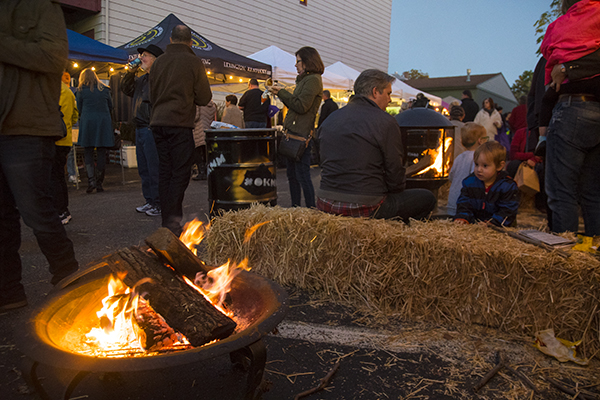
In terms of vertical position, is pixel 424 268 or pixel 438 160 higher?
pixel 438 160

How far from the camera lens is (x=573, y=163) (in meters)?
2.97

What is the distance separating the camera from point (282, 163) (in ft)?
40.3

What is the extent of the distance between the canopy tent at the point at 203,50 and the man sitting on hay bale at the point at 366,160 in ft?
19.7

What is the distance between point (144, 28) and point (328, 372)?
1185cm

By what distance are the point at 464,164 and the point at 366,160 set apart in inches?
72.5

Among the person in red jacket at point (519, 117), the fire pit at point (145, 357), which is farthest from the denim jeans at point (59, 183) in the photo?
the person in red jacket at point (519, 117)

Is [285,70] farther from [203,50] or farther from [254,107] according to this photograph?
[203,50]

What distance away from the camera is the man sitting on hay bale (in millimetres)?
3299

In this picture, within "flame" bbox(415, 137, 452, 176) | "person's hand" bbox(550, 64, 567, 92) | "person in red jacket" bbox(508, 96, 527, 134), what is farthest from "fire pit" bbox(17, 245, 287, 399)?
"person in red jacket" bbox(508, 96, 527, 134)

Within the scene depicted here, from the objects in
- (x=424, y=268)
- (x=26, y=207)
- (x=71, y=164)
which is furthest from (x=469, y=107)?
(x=26, y=207)

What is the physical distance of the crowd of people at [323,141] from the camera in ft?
8.18

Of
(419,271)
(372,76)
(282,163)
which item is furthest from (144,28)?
(419,271)

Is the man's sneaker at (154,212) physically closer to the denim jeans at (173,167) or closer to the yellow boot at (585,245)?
the denim jeans at (173,167)

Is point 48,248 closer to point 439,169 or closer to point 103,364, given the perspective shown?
point 103,364
